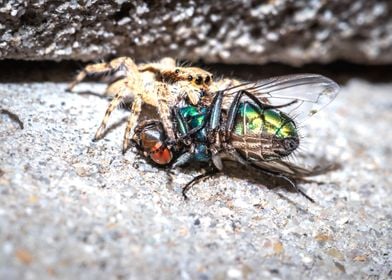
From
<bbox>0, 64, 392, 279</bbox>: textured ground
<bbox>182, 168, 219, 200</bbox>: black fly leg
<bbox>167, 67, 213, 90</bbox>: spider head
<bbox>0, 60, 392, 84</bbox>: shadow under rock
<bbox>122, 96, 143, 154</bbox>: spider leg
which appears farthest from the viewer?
<bbox>0, 60, 392, 84</bbox>: shadow under rock

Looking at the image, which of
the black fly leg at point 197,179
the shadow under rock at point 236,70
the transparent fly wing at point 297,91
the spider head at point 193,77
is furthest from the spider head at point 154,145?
the shadow under rock at point 236,70

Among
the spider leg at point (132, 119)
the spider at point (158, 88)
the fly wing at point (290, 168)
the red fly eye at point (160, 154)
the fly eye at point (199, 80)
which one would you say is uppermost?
the fly eye at point (199, 80)

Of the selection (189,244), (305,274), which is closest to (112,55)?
(189,244)

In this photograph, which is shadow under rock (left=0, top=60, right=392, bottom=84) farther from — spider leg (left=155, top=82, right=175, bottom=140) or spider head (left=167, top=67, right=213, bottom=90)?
spider leg (left=155, top=82, right=175, bottom=140)

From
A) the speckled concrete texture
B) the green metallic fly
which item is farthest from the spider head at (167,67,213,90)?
the speckled concrete texture

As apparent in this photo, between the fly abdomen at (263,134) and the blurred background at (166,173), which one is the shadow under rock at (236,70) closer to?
the blurred background at (166,173)

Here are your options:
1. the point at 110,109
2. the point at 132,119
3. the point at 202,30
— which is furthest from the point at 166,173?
the point at 202,30

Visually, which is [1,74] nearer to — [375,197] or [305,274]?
[305,274]

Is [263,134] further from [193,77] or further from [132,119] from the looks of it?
[132,119]
